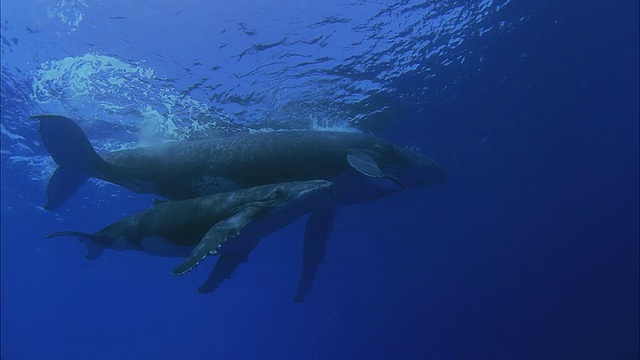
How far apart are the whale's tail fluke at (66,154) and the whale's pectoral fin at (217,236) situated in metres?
2.91

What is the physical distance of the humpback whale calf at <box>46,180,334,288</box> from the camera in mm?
4838

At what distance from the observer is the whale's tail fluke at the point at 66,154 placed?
5.75 meters

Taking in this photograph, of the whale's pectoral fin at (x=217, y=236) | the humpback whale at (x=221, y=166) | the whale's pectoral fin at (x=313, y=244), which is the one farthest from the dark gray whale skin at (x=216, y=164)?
the whale's pectoral fin at (x=313, y=244)

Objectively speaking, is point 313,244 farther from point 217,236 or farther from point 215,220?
point 217,236

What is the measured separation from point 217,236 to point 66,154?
11.3 ft

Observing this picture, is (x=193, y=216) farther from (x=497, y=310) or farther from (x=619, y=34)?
(x=497, y=310)

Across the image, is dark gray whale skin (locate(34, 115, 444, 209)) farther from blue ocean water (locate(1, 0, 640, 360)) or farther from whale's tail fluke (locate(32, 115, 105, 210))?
blue ocean water (locate(1, 0, 640, 360))

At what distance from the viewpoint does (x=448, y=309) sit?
57.0 m

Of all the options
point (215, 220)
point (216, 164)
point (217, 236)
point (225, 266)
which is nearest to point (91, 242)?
point (225, 266)

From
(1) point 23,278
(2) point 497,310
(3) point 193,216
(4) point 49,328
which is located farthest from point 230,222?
(4) point 49,328

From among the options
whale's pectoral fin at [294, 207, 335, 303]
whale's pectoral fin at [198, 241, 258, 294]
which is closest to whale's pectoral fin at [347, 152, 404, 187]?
whale's pectoral fin at [294, 207, 335, 303]

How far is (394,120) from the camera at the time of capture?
19.5 meters

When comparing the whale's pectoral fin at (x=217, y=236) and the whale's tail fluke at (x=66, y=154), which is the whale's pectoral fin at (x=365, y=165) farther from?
the whale's tail fluke at (x=66, y=154)

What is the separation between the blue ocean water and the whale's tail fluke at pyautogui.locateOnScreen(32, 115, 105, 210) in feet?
19.6
